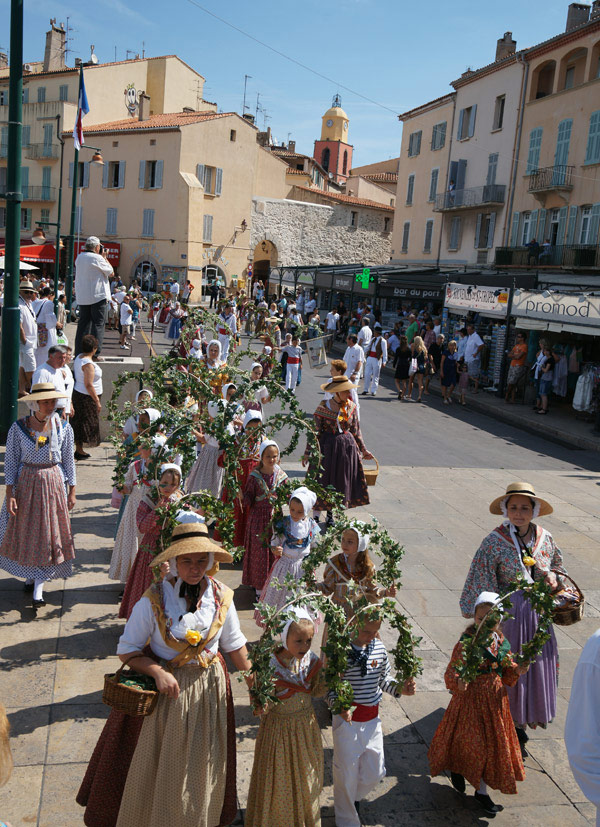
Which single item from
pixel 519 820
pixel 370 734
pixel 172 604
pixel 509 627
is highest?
pixel 172 604

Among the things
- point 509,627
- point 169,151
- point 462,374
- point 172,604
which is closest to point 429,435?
point 462,374

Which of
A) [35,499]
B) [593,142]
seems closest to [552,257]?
[593,142]

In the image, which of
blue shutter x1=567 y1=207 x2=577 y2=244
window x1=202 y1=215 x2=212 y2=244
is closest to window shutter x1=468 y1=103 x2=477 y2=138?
blue shutter x1=567 y1=207 x2=577 y2=244

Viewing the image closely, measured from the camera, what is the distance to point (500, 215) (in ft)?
106

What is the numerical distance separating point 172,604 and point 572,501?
9344mm

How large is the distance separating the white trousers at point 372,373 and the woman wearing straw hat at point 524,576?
1501cm

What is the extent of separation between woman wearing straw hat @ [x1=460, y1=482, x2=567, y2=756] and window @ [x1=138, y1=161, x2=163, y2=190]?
4209cm

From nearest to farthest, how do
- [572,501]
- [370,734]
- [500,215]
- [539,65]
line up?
[370,734] < [572,501] < [539,65] < [500,215]

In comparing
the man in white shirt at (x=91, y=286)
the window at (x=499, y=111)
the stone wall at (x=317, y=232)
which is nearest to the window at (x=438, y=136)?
the window at (x=499, y=111)

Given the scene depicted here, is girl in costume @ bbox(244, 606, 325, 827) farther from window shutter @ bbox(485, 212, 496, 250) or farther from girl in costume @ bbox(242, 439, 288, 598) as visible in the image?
window shutter @ bbox(485, 212, 496, 250)

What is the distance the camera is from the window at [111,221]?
4559 cm

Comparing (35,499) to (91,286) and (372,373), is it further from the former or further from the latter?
(372,373)

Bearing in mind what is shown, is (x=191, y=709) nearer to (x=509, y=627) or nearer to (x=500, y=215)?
(x=509, y=627)

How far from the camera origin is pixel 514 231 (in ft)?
103
